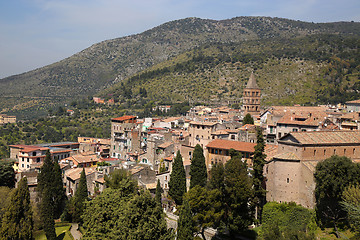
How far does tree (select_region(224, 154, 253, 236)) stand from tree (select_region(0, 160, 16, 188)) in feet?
121

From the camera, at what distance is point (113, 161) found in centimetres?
5700

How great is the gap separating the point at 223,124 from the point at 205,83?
81.5m

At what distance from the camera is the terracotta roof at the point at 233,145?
146 ft

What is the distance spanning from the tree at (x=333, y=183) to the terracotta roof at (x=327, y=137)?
12.9 ft

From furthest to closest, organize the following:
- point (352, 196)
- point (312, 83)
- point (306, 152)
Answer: point (312, 83) → point (306, 152) → point (352, 196)

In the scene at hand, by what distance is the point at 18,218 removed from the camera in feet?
123

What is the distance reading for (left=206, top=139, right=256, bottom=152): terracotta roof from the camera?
44.6m

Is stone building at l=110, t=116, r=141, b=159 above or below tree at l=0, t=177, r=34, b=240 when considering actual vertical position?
above

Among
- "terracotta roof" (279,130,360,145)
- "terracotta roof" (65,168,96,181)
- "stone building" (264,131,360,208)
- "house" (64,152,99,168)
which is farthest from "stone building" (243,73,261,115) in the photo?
"stone building" (264,131,360,208)

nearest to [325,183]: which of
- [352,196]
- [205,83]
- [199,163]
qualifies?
[352,196]

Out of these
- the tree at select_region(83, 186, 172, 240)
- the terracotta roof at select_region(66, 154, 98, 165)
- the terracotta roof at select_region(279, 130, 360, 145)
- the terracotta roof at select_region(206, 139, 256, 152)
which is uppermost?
the terracotta roof at select_region(279, 130, 360, 145)

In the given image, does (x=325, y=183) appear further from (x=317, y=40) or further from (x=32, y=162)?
(x=317, y=40)

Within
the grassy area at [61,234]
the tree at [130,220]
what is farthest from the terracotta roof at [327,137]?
A: the grassy area at [61,234]

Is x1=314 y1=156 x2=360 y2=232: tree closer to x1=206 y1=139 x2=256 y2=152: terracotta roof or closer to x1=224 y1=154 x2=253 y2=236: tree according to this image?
x1=224 y1=154 x2=253 y2=236: tree
